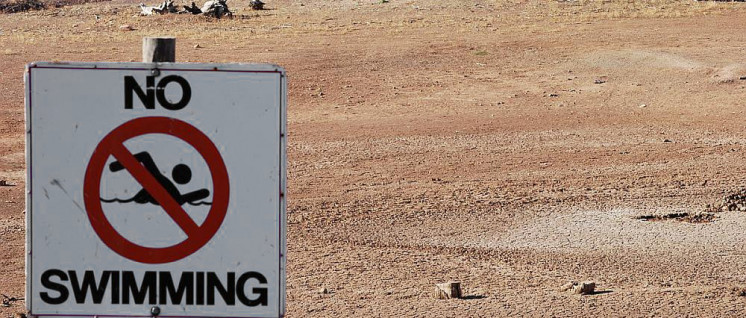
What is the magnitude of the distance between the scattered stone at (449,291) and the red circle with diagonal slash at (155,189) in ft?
13.7

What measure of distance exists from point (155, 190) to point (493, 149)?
11.3 m

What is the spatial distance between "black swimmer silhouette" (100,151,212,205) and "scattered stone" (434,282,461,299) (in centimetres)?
423

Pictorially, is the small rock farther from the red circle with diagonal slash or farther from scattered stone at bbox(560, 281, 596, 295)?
the red circle with diagonal slash

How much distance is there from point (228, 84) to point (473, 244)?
5.96 metres

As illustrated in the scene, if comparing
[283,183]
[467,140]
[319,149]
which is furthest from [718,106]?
[283,183]

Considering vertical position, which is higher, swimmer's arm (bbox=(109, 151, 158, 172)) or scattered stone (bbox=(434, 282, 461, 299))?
swimmer's arm (bbox=(109, 151, 158, 172))

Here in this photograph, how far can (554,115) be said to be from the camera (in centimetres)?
1672

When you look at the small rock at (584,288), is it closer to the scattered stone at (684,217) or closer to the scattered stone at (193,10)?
the scattered stone at (684,217)

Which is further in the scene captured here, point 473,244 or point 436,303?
point 473,244

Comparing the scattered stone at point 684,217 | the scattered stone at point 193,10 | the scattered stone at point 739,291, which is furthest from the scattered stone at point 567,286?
the scattered stone at point 193,10

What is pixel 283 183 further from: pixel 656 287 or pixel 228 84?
pixel 656 287

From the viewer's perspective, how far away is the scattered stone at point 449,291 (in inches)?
279

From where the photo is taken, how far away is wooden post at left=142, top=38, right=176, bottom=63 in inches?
120

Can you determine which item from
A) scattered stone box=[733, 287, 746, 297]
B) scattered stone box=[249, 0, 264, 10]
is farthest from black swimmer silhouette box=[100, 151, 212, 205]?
scattered stone box=[249, 0, 264, 10]
